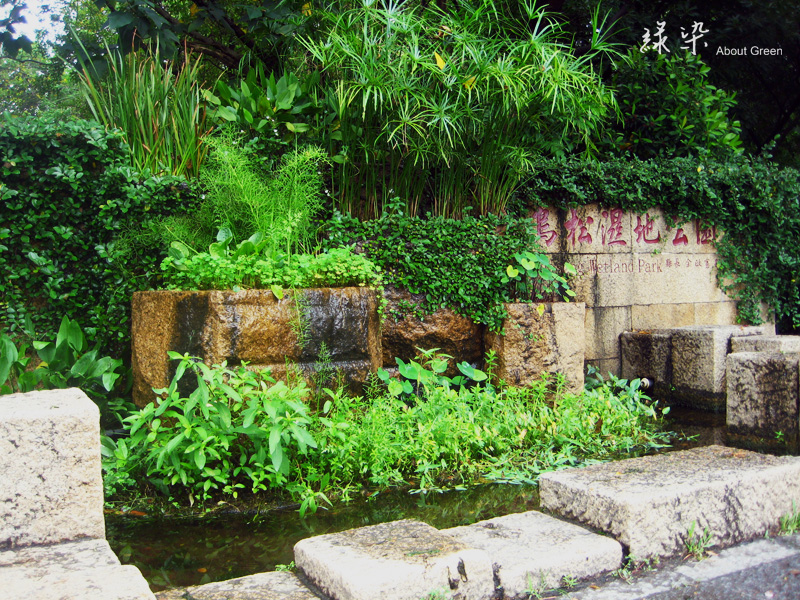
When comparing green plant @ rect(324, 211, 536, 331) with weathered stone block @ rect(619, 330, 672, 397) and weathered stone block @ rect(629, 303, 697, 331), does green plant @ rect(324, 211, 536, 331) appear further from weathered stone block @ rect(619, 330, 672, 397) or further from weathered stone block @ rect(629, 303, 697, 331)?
weathered stone block @ rect(629, 303, 697, 331)

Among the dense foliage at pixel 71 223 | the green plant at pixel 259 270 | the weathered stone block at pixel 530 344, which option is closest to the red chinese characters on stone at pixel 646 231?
the weathered stone block at pixel 530 344

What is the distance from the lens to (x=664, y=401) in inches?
212

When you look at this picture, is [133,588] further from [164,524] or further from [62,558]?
[164,524]

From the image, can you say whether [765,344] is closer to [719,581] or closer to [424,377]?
[424,377]

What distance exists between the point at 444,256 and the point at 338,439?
168 cm

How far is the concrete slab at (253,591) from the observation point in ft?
5.71

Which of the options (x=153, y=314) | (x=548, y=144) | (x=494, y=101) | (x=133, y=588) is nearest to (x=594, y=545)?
(x=133, y=588)

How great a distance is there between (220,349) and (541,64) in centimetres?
307

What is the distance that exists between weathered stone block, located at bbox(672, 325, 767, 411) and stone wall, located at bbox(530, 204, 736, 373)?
23.2 inches

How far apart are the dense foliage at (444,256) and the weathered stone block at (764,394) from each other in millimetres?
1416

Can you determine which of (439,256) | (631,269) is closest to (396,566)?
(439,256)

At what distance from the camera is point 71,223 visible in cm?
399

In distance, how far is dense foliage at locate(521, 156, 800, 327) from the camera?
213 inches

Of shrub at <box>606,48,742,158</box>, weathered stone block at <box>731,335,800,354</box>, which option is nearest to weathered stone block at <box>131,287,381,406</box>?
weathered stone block at <box>731,335,800,354</box>
